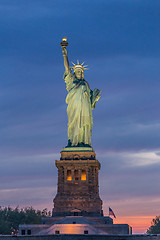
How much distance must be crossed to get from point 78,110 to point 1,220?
2573cm

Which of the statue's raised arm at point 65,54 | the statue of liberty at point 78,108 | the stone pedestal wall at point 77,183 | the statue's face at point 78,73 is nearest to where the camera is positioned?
the stone pedestal wall at point 77,183

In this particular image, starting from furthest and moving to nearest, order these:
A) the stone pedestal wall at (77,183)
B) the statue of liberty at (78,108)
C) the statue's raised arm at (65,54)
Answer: the statue's raised arm at (65,54)
the statue of liberty at (78,108)
the stone pedestal wall at (77,183)

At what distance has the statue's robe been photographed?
104 m

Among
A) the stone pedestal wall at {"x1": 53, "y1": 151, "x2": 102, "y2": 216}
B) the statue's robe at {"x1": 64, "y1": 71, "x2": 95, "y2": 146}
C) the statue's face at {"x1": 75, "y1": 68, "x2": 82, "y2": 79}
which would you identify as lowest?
the stone pedestal wall at {"x1": 53, "y1": 151, "x2": 102, "y2": 216}

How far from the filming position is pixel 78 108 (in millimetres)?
104188

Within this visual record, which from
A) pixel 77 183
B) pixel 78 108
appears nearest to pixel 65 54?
pixel 78 108

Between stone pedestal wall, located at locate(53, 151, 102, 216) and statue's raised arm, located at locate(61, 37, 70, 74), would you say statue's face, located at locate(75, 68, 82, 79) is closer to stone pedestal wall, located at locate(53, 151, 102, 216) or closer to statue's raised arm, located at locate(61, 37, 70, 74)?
statue's raised arm, located at locate(61, 37, 70, 74)

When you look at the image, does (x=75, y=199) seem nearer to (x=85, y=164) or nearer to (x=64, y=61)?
(x=85, y=164)

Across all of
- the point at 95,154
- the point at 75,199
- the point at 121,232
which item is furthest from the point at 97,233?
the point at 95,154

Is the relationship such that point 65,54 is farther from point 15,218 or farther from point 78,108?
point 15,218

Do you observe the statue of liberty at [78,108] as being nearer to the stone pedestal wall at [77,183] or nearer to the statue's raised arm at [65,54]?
the statue's raised arm at [65,54]

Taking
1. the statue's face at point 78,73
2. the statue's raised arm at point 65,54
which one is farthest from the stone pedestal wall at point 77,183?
the statue's raised arm at point 65,54

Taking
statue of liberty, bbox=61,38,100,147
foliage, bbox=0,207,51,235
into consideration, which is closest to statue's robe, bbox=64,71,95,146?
statue of liberty, bbox=61,38,100,147

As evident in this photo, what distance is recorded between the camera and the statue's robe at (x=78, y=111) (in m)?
104
